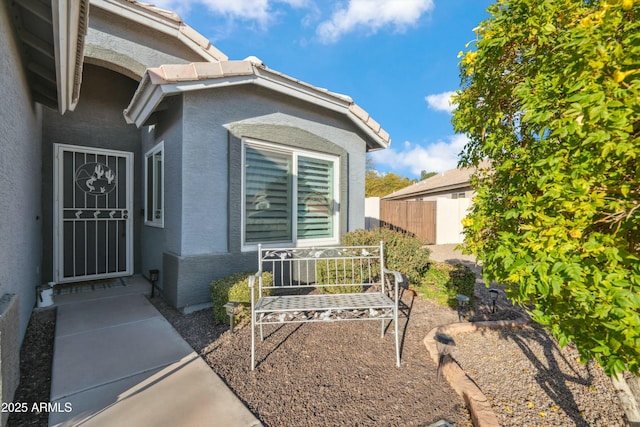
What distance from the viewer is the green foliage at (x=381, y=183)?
35.5 metres

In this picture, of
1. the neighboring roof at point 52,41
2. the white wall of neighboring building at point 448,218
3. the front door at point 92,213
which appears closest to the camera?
the neighboring roof at point 52,41

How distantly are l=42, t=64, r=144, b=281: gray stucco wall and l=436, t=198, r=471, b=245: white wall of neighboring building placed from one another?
1284 cm

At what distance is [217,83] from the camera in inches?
172

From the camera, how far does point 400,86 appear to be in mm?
19906

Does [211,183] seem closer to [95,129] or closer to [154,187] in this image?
[154,187]

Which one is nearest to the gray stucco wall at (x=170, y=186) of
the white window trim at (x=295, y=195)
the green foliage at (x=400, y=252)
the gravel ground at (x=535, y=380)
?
the white window trim at (x=295, y=195)

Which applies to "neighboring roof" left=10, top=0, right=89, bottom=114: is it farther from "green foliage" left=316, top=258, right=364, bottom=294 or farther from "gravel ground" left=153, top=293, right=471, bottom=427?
"green foliage" left=316, top=258, right=364, bottom=294

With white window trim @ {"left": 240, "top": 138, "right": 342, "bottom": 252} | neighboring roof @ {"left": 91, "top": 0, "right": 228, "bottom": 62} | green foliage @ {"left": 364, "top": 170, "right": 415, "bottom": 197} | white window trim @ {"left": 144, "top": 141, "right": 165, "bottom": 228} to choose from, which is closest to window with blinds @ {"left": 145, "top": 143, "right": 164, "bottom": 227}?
white window trim @ {"left": 144, "top": 141, "right": 165, "bottom": 228}

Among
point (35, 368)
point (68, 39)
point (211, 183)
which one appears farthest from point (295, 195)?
point (35, 368)

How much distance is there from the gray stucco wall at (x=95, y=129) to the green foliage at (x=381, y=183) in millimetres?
30168

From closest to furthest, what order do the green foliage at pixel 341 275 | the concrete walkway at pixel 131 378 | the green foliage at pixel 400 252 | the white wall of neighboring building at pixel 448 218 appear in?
the concrete walkway at pixel 131 378
the green foliage at pixel 341 275
the green foliage at pixel 400 252
the white wall of neighboring building at pixel 448 218

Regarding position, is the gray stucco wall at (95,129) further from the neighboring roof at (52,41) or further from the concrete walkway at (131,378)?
the concrete walkway at (131,378)

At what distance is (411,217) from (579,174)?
12.5 meters

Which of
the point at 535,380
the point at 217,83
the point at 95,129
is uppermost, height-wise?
the point at 217,83
